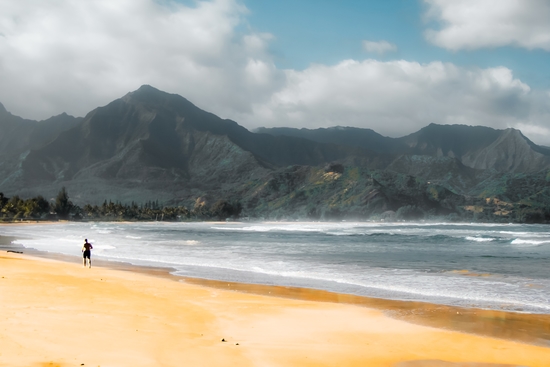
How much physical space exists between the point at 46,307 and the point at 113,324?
2691 millimetres

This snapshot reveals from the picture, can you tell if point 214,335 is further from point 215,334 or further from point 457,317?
point 457,317

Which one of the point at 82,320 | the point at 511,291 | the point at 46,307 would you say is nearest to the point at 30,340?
the point at 82,320

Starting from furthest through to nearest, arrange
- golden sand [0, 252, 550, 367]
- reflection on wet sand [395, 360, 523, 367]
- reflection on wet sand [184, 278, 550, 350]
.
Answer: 1. reflection on wet sand [184, 278, 550, 350]
2. reflection on wet sand [395, 360, 523, 367]
3. golden sand [0, 252, 550, 367]

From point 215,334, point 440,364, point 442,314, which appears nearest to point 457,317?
point 442,314

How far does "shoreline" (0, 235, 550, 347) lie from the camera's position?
40.4 feet

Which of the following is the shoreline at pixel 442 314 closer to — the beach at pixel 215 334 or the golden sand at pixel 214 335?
the beach at pixel 215 334

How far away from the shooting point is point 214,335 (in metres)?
11.0

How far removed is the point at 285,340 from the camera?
10.9 meters

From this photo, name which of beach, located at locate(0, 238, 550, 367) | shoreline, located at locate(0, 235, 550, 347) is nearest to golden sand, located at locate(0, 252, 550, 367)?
beach, located at locate(0, 238, 550, 367)

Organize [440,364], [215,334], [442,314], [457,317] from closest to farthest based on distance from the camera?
[440,364] → [215,334] → [457,317] → [442,314]

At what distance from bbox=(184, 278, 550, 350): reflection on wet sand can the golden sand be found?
0.66 m

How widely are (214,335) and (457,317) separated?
23.9ft

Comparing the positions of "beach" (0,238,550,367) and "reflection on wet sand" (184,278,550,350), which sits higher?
"beach" (0,238,550,367)

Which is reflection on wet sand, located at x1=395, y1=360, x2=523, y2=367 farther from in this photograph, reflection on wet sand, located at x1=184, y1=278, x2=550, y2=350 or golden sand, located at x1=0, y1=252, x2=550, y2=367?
reflection on wet sand, located at x1=184, y1=278, x2=550, y2=350
